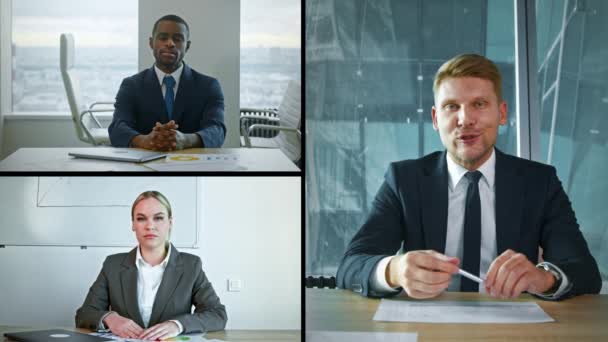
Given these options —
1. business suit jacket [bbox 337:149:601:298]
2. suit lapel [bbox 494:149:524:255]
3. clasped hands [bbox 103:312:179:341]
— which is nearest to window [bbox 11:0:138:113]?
clasped hands [bbox 103:312:179:341]

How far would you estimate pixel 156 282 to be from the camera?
4.77 meters

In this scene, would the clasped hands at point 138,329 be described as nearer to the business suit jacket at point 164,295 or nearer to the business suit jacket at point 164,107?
the business suit jacket at point 164,295

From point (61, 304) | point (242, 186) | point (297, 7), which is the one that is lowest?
point (61, 304)

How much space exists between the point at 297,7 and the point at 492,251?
1226 millimetres

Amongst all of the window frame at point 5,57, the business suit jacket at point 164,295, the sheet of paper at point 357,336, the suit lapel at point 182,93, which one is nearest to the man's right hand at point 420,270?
the sheet of paper at point 357,336

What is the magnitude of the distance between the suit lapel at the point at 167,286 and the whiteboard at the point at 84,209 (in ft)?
0.27

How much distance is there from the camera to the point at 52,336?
4699mm

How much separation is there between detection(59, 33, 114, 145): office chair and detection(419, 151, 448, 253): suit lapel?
1.27m

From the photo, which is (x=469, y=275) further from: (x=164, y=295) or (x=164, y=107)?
(x=164, y=107)

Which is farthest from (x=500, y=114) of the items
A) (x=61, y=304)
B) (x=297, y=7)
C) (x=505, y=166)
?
(x=61, y=304)

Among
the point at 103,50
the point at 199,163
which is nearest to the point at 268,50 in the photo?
the point at 199,163

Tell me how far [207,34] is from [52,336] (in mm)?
1326

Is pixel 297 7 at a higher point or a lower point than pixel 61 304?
higher

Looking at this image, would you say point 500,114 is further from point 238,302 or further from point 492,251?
point 238,302
